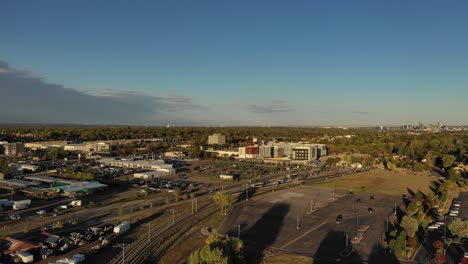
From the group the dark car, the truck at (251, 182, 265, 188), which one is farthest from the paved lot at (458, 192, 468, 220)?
the truck at (251, 182, 265, 188)

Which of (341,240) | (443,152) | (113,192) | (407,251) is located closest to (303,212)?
(341,240)

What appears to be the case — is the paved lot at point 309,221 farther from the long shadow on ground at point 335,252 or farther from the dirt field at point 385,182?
the dirt field at point 385,182

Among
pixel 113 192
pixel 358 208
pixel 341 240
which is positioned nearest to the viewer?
pixel 341 240

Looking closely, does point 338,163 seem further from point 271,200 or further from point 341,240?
point 341,240

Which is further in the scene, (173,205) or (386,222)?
(173,205)

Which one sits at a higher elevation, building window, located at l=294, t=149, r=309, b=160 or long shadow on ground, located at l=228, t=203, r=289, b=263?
building window, located at l=294, t=149, r=309, b=160

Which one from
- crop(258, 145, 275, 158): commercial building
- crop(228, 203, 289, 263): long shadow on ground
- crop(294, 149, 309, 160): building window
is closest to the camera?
crop(228, 203, 289, 263): long shadow on ground

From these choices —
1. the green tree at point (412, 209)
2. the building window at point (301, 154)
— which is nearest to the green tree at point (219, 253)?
the green tree at point (412, 209)

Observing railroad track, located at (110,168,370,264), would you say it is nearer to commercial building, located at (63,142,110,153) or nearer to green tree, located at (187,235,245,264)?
green tree, located at (187,235,245,264)
